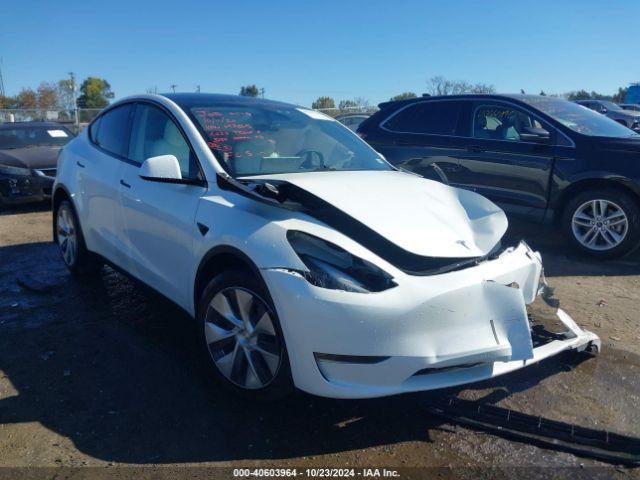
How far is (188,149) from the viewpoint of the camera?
3578mm

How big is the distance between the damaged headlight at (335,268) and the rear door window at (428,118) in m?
4.83

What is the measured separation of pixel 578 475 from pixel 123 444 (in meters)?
2.17

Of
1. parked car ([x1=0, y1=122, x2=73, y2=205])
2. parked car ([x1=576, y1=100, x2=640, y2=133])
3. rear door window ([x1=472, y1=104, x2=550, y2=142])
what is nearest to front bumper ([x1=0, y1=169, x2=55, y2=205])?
parked car ([x1=0, y1=122, x2=73, y2=205])

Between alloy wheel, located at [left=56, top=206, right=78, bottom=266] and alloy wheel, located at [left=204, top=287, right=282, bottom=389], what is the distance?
2579mm

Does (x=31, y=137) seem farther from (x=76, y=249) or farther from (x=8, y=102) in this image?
(x=8, y=102)

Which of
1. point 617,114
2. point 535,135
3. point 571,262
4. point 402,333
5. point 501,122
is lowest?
point 571,262

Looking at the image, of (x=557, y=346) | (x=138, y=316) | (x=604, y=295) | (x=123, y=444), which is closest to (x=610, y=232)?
(x=604, y=295)

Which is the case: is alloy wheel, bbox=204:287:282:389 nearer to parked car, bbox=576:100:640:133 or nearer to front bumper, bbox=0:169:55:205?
front bumper, bbox=0:169:55:205

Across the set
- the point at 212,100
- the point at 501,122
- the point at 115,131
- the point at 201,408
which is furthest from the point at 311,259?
the point at 501,122

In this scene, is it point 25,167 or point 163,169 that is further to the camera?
point 25,167

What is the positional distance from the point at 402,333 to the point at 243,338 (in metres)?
0.91

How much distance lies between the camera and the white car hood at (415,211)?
282 centimetres

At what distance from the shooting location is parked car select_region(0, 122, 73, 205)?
28.0 feet

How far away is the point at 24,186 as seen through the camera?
857 centimetres
